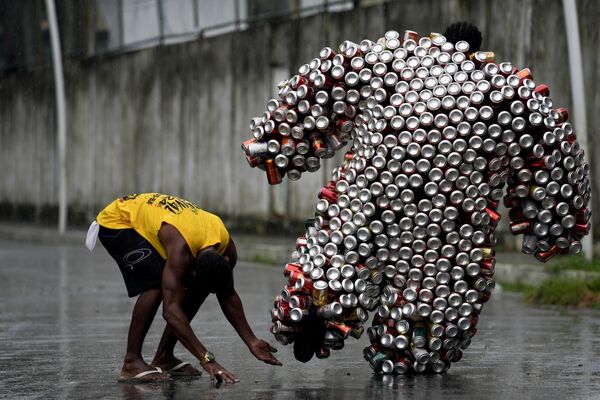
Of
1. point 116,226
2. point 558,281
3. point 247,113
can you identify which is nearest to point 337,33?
point 247,113

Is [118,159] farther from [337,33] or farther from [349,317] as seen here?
[349,317]

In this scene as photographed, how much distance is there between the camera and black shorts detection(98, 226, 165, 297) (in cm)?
764

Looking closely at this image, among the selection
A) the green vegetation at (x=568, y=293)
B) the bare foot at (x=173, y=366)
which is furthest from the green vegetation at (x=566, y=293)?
the bare foot at (x=173, y=366)

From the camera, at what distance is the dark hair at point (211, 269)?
7363 millimetres

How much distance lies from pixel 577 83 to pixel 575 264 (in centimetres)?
167

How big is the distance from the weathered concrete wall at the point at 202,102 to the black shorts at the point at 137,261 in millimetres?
8310

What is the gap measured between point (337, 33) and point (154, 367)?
479 inches

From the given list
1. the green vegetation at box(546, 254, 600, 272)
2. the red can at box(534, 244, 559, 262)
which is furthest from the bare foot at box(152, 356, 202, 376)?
the green vegetation at box(546, 254, 600, 272)

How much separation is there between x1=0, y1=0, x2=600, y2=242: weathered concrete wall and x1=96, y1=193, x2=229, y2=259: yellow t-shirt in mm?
8150

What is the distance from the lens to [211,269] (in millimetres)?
7359

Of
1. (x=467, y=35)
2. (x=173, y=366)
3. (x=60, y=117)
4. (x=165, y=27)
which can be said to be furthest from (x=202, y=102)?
(x=467, y=35)

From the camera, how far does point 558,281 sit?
12.8 meters

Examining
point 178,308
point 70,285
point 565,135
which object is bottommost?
point 70,285

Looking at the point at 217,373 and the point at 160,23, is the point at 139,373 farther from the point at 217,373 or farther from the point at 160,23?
the point at 160,23
